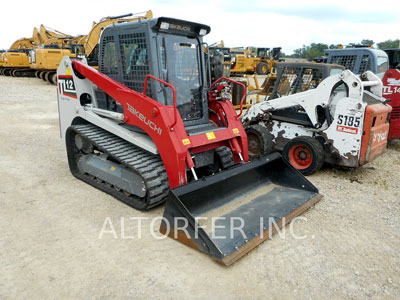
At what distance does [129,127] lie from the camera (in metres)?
4.39

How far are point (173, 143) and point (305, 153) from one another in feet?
8.73

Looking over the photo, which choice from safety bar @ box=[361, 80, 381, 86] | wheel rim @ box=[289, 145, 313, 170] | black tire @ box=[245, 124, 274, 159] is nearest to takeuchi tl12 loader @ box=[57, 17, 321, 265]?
wheel rim @ box=[289, 145, 313, 170]

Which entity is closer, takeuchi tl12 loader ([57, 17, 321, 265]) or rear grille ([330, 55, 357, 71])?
takeuchi tl12 loader ([57, 17, 321, 265])

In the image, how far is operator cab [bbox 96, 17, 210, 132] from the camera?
13.1ft

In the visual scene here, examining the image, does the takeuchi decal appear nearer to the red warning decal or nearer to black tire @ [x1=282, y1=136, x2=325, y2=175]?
black tire @ [x1=282, y1=136, x2=325, y2=175]

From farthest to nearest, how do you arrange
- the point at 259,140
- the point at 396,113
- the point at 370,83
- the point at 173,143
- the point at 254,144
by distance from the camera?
the point at 396,113 → the point at 254,144 → the point at 259,140 → the point at 370,83 → the point at 173,143

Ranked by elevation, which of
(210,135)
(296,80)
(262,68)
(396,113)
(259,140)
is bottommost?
(259,140)

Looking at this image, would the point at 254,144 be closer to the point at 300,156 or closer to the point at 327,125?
the point at 300,156

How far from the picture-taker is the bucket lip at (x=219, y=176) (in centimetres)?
335

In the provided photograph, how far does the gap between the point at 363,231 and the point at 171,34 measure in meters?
3.25

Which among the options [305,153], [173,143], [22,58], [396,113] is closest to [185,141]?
[173,143]

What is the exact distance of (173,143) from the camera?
3.69m

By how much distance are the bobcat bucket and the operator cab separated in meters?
0.98

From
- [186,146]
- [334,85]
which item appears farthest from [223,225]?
[334,85]
